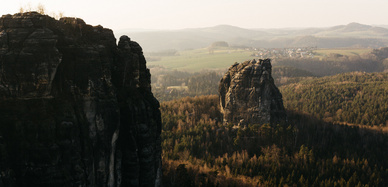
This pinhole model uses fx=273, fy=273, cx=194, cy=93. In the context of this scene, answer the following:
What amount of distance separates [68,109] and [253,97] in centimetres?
8365

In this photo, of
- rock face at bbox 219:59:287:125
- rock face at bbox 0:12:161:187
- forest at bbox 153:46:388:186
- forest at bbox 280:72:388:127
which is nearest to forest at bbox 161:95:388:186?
forest at bbox 153:46:388:186

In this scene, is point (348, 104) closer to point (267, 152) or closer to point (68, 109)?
point (267, 152)

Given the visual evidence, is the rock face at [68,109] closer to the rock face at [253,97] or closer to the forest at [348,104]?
the rock face at [253,97]

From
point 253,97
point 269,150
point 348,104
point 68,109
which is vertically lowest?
point 269,150

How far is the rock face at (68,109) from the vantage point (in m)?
31.2

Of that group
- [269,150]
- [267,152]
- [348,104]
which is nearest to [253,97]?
[269,150]

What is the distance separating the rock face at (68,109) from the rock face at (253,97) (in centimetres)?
7174

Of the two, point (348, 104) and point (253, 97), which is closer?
point (253, 97)

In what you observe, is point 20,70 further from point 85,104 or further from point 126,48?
point 126,48

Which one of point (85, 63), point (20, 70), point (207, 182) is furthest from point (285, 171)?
point (20, 70)

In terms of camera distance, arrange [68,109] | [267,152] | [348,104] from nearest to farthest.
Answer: [68,109], [267,152], [348,104]

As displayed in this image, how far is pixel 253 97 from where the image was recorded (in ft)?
353

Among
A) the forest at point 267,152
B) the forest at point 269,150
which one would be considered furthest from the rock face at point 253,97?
the forest at point 267,152

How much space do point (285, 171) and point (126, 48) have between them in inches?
2640
